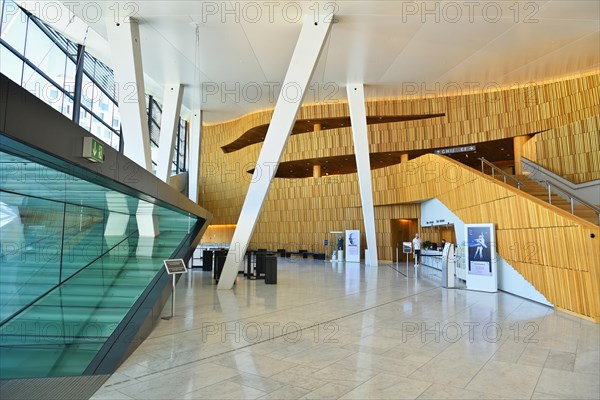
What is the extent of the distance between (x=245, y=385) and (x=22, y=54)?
947 cm

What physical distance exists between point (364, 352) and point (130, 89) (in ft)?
30.6

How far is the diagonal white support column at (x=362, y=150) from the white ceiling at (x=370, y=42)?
Result: 0.82m

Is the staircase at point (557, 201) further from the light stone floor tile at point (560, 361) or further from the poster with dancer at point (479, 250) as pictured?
the light stone floor tile at point (560, 361)

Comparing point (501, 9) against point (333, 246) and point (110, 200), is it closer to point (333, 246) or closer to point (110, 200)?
point (110, 200)

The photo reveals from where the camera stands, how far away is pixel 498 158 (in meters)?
25.9

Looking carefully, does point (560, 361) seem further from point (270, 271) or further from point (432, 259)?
point (432, 259)

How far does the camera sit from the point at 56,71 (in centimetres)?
1127

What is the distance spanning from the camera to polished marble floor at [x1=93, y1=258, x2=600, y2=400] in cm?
374

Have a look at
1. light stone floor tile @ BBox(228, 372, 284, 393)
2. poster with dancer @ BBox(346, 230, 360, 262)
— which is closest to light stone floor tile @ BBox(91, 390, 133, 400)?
light stone floor tile @ BBox(228, 372, 284, 393)

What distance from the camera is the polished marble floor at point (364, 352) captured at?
Result: 12.3 feet

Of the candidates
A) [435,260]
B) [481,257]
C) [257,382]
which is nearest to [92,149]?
[257,382]

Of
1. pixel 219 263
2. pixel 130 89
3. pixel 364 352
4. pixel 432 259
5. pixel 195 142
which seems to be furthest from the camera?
pixel 195 142

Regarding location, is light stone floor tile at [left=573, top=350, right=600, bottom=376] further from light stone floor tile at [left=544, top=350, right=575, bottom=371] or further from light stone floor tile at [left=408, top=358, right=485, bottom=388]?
light stone floor tile at [left=408, top=358, right=485, bottom=388]

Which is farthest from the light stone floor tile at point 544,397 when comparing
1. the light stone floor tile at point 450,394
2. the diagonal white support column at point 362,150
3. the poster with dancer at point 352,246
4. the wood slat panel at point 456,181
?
the poster with dancer at point 352,246
